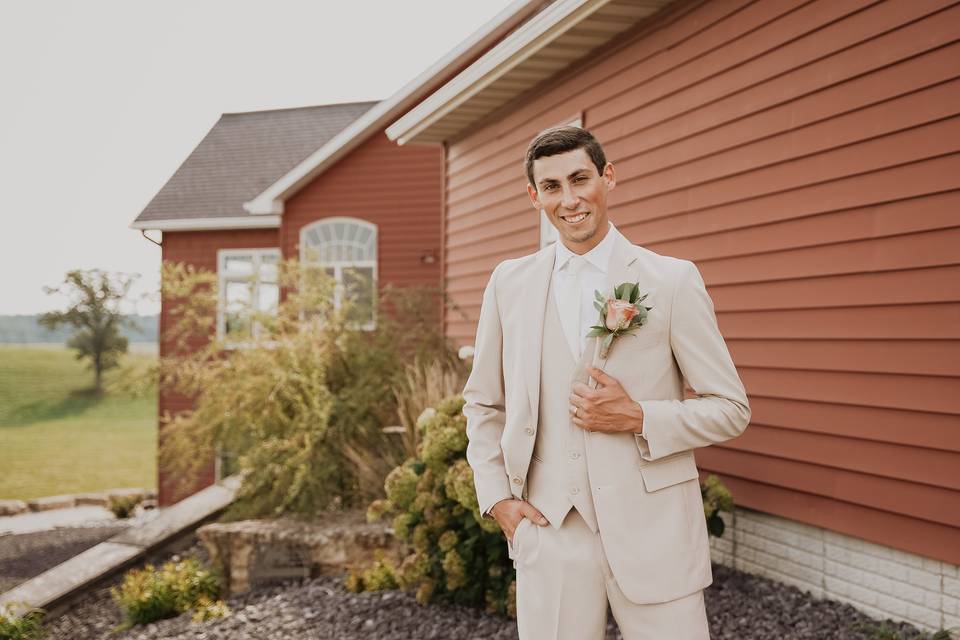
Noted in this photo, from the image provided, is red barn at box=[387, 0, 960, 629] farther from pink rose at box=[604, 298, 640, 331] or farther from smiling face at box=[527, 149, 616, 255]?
pink rose at box=[604, 298, 640, 331]

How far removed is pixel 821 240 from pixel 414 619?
10.4 feet

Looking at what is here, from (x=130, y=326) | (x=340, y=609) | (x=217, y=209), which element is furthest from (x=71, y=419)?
(x=340, y=609)

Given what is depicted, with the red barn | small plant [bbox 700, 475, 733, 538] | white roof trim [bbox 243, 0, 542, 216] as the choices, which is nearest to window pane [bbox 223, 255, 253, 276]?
white roof trim [bbox 243, 0, 542, 216]

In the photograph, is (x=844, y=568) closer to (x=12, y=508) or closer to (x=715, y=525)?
(x=715, y=525)

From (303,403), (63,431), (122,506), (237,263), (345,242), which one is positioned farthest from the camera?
(63,431)

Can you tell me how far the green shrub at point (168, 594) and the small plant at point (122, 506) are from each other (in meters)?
10.6

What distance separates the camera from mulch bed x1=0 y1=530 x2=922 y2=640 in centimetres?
425

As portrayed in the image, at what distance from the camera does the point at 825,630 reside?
417 centimetres

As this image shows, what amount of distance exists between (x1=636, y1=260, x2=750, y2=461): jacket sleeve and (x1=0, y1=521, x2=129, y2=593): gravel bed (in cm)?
1013

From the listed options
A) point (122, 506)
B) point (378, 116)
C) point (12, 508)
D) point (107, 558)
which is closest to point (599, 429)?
point (107, 558)

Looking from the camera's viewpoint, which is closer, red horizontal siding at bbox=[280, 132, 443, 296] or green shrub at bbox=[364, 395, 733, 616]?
green shrub at bbox=[364, 395, 733, 616]

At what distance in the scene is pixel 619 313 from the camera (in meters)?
2.03

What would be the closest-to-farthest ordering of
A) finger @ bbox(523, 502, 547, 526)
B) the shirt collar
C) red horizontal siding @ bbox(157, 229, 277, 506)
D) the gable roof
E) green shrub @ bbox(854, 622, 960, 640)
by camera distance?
finger @ bbox(523, 502, 547, 526), the shirt collar, green shrub @ bbox(854, 622, 960, 640), the gable roof, red horizontal siding @ bbox(157, 229, 277, 506)

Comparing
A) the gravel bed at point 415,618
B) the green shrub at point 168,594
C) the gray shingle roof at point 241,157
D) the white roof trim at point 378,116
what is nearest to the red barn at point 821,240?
the gravel bed at point 415,618
